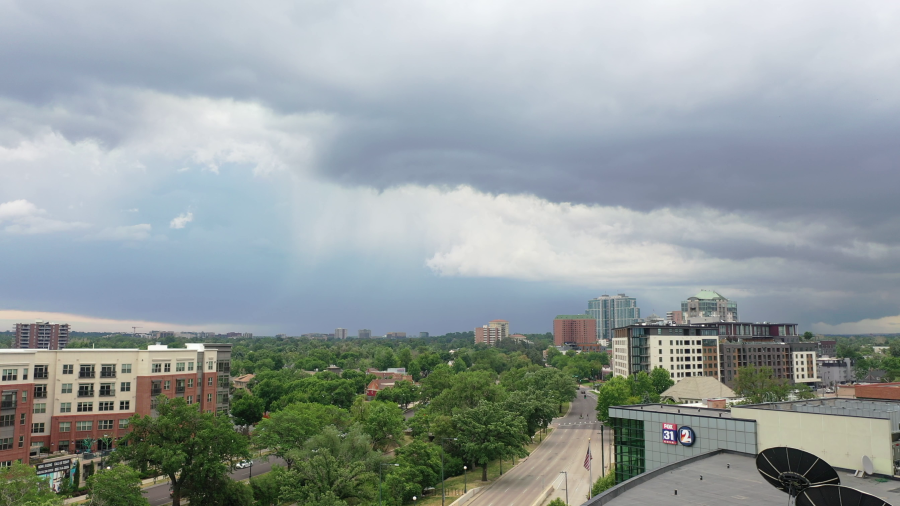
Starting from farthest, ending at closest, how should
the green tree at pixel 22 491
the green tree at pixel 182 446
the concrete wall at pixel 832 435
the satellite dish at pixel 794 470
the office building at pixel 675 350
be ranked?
the office building at pixel 675 350 < the green tree at pixel 182 446 < the green tree at pixel 22 491 < the concrete wall at pixel 832 435 < the satellite dish at pixel 794 470

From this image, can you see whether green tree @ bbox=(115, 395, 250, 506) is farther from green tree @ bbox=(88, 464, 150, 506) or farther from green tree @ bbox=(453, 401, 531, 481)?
green tree @ bbox=(453, 401, 531, 481)

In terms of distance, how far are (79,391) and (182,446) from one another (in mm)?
34126

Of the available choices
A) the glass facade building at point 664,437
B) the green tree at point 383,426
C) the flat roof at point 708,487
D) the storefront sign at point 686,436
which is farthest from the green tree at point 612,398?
the flat roof at point 708,487

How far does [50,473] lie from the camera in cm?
7031

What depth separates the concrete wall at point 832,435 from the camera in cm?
3772

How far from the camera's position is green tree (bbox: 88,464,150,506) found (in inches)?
2094

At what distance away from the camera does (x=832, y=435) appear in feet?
132

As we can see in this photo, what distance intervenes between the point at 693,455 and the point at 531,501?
89.0 feet

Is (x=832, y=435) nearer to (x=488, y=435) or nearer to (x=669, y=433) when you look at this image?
(x=669, y=433)

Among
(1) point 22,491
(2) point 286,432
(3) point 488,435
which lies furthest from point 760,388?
(1) point 22,491

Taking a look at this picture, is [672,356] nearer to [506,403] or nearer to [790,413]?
[506,403]

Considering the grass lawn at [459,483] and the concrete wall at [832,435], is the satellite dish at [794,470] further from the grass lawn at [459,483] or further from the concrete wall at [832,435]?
the grass lawn at [459,483]

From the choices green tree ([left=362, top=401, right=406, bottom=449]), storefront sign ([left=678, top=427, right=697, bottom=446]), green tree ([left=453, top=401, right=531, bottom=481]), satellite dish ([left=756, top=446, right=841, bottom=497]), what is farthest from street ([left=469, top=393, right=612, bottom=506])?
satellite dish ([left=756, top=446, right=841, bottom=497])

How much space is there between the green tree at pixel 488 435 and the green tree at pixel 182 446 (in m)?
31.4
